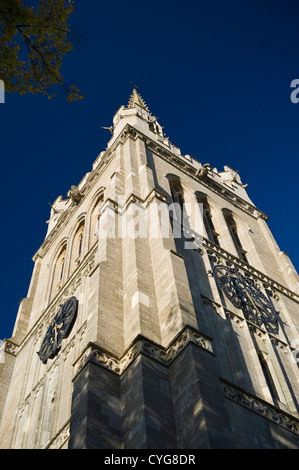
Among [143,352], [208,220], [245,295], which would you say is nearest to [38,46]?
[143,352]

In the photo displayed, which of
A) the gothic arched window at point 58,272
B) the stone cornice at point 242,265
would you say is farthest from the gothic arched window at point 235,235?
the gothic arched window at point 58,272

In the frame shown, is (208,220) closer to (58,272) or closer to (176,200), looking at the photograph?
(176,200)

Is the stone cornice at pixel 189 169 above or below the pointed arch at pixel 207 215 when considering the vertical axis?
above

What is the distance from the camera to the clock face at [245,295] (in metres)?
21.3

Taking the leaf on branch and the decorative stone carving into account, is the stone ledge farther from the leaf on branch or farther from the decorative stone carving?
the decorative stone carving

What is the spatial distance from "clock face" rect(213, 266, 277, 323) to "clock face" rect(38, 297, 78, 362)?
5.38m

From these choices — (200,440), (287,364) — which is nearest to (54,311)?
(287,364)

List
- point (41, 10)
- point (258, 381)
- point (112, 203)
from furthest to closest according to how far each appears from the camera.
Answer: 1. point (112, 203)
2. point (258, 381)
3. point (41, 10)

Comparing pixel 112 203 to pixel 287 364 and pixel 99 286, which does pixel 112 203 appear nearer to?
pixel 99 286

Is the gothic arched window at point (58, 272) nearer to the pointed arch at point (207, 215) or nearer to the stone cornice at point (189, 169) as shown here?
the stone cornice at point (189, 169)

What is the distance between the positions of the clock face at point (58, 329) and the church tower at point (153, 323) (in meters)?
0.08

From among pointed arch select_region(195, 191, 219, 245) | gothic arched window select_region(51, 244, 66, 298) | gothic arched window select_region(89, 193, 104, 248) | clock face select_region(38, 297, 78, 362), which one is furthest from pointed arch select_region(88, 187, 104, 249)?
clock face select_region(38, 297, 78, 362)

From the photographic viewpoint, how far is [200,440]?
12070 millimetres

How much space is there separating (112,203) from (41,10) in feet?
41.4
